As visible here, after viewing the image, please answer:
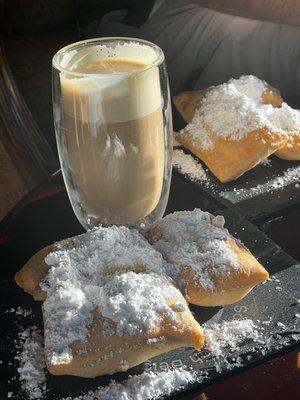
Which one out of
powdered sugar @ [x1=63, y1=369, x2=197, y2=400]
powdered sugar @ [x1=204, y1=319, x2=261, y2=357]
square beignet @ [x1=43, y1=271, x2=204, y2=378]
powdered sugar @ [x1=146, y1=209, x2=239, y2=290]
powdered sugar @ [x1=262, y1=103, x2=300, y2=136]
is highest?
square beignet @ [x1=43, y1=271, x2=204, y2=378]

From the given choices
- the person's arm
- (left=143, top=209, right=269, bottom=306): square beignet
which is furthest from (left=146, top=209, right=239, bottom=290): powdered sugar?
the person's arm

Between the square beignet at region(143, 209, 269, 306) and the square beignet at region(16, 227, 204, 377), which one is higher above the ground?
the square beignet at region(16, 227, 204, 377)

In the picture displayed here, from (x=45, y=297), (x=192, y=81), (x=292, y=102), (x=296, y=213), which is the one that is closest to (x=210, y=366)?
(x=45, y=297)

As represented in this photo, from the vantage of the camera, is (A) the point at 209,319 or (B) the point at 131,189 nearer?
(A) the point at 209,319

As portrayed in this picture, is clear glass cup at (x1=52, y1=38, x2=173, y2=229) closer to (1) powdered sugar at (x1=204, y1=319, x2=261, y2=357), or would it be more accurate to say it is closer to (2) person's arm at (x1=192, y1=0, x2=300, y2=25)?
(1) powdered sugar at (x1=204, y1=319, x2=261, y2=357)

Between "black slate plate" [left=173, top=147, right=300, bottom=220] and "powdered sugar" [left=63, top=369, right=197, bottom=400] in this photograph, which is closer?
"powdered sugar" [left=63, top=369, right=197, bottom=400]

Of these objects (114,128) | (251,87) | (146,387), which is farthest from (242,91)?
(146,387)

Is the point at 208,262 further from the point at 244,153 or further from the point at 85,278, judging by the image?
the point at 244,153

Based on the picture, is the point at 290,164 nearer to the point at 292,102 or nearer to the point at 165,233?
the point at 292,102

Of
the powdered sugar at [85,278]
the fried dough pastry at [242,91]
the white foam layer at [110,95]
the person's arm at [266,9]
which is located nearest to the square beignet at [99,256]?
the powdered sugar at [85,278]
